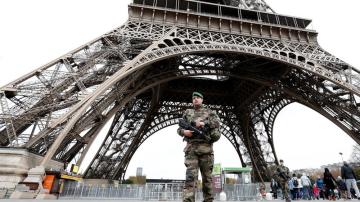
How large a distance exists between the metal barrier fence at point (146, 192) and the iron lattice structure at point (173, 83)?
172 cm

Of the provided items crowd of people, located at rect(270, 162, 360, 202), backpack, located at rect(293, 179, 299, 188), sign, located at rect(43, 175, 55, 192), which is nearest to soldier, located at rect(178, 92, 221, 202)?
crowd of people, located at rect(270, 162, 360, 202)

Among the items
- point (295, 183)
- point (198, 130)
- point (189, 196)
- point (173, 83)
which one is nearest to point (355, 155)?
point (173, 83)

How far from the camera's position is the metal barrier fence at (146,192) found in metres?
11.5

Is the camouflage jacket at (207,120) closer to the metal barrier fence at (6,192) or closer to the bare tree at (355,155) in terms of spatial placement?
the metal barrier fence at (6,192)

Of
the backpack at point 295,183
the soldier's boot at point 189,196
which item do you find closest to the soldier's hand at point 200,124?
the soldier's boot at point 189,196

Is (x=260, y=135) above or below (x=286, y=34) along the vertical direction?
below

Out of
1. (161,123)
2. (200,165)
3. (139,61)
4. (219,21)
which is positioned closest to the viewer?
(200,165)

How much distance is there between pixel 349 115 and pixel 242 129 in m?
12.6

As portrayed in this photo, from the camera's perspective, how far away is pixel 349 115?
16.7 m

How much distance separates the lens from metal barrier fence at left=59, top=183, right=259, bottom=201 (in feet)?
37.9

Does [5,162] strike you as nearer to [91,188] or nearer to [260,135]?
[91,188]

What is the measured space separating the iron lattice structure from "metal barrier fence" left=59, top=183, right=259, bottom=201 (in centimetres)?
172

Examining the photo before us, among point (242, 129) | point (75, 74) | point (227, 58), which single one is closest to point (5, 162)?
point (75, 74)

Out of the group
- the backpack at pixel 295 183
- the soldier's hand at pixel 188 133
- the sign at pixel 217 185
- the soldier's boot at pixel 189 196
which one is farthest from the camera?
the backpack at pixel 295 183
